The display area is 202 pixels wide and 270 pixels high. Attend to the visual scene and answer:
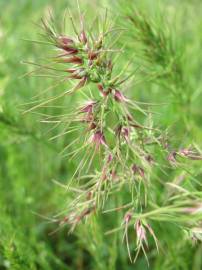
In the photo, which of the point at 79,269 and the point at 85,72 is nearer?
the point at 85,72

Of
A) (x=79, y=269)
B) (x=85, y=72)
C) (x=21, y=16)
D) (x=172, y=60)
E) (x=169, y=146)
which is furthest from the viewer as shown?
(x=21, y=16)

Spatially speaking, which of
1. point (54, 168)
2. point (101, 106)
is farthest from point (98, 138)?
point (54, 168)

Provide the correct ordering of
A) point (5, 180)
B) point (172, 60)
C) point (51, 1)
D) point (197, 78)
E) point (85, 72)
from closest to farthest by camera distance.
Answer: point (85, 72)
point (172, 60)
point (5, 180)
point (197, 78)
point (51, 1)

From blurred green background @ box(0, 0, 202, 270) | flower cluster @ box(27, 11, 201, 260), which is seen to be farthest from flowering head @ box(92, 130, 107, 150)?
blurred green background @ box(0, 0, 202, 270)

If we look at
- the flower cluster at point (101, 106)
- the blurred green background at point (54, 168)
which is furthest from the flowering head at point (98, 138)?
the blurred green background at point (54, 168)

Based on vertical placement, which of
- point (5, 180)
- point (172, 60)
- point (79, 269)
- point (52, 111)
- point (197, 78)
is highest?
point (172, 60)

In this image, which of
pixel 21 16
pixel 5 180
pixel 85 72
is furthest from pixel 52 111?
pixel 85 72

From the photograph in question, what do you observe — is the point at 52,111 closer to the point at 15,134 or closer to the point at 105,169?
the point at 15,134

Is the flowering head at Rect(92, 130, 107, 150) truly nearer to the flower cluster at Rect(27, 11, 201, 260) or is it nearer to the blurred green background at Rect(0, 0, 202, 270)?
the flower cluster at Rect(27, 11, 201, 260)

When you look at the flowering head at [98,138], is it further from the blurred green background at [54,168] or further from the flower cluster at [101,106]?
the blurred green background at [54,168]
